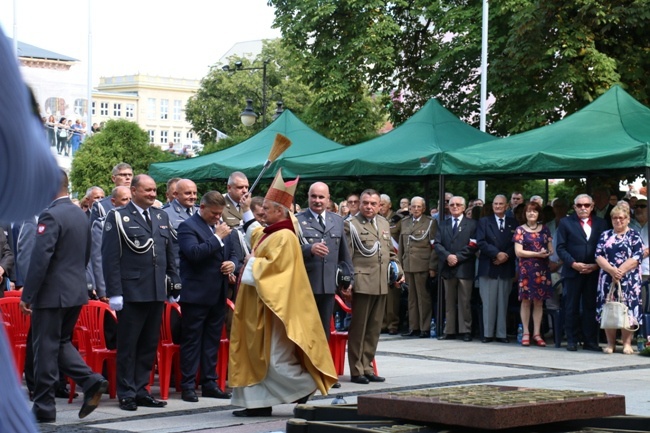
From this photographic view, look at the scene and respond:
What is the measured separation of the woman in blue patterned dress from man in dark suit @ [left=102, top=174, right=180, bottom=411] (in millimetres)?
7383

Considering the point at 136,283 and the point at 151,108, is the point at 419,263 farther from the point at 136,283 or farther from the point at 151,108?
the point at 151,108

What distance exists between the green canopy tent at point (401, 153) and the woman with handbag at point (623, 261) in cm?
311

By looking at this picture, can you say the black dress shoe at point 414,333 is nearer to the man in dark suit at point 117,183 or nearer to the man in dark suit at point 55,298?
the man in dark suit at point 117,183

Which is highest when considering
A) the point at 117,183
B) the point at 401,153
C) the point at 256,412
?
the point at 401,153

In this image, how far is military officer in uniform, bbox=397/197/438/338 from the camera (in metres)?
17.9

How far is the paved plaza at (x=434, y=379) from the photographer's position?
905cm

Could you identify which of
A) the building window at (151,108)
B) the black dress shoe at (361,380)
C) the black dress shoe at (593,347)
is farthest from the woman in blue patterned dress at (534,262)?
the building window at (151,108)

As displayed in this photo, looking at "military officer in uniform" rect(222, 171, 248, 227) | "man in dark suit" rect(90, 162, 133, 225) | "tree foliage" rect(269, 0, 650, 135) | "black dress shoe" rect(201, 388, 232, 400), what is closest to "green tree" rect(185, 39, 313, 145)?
"tree foliage" rect(269, 0, 650, 135)

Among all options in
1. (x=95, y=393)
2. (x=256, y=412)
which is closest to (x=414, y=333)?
(x=256, y=412)

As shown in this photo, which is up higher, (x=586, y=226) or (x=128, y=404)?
(x=586, y=226)

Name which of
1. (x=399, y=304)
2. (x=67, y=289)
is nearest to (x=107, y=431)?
(x=67, y=289)

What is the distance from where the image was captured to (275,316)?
9344 millimetres

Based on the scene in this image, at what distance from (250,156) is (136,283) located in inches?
504

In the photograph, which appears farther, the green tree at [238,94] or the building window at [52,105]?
the green tree at [238,94]
